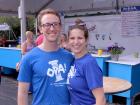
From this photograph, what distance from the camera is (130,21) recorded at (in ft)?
24.3

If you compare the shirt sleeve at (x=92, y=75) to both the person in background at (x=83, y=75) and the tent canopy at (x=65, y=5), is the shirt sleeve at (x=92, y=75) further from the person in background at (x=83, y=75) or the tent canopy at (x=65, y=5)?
the tent canopy at (x=65, y=5)

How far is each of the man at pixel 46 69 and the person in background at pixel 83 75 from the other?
63mm

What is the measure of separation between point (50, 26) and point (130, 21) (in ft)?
19.7

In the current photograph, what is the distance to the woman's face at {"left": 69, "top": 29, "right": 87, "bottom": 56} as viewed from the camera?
1.82 metres

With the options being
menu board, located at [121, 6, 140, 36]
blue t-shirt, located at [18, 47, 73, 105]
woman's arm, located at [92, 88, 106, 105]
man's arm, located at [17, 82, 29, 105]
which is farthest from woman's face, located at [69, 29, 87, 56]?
menu board, located at [121, 6, 140, 36]

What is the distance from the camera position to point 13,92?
711 centimetres

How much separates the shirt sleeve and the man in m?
0.12

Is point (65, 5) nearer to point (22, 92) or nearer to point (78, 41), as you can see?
point (78, 41)

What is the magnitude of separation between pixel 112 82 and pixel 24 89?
171 centimetres

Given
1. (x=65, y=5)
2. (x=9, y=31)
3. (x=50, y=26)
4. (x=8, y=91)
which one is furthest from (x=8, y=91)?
(x=9, y=31)

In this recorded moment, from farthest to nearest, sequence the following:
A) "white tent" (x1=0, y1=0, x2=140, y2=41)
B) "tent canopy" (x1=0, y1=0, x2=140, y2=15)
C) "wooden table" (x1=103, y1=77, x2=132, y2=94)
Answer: "tent canopy" (x1=0, y1=0, x2=140, y2=15) → "white tent" (x1=0, y1=0, x2=140, y2=41) → "wooden table" (x1=103, y1=77, x2=132, y2=94)

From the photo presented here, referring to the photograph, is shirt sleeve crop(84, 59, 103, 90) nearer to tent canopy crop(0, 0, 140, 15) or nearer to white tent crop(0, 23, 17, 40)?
tent canopy crop(0, 0, 140, 15)

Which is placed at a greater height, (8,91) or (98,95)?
(98,95)

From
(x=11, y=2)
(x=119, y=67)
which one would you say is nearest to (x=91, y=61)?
(x=119, y=67)
